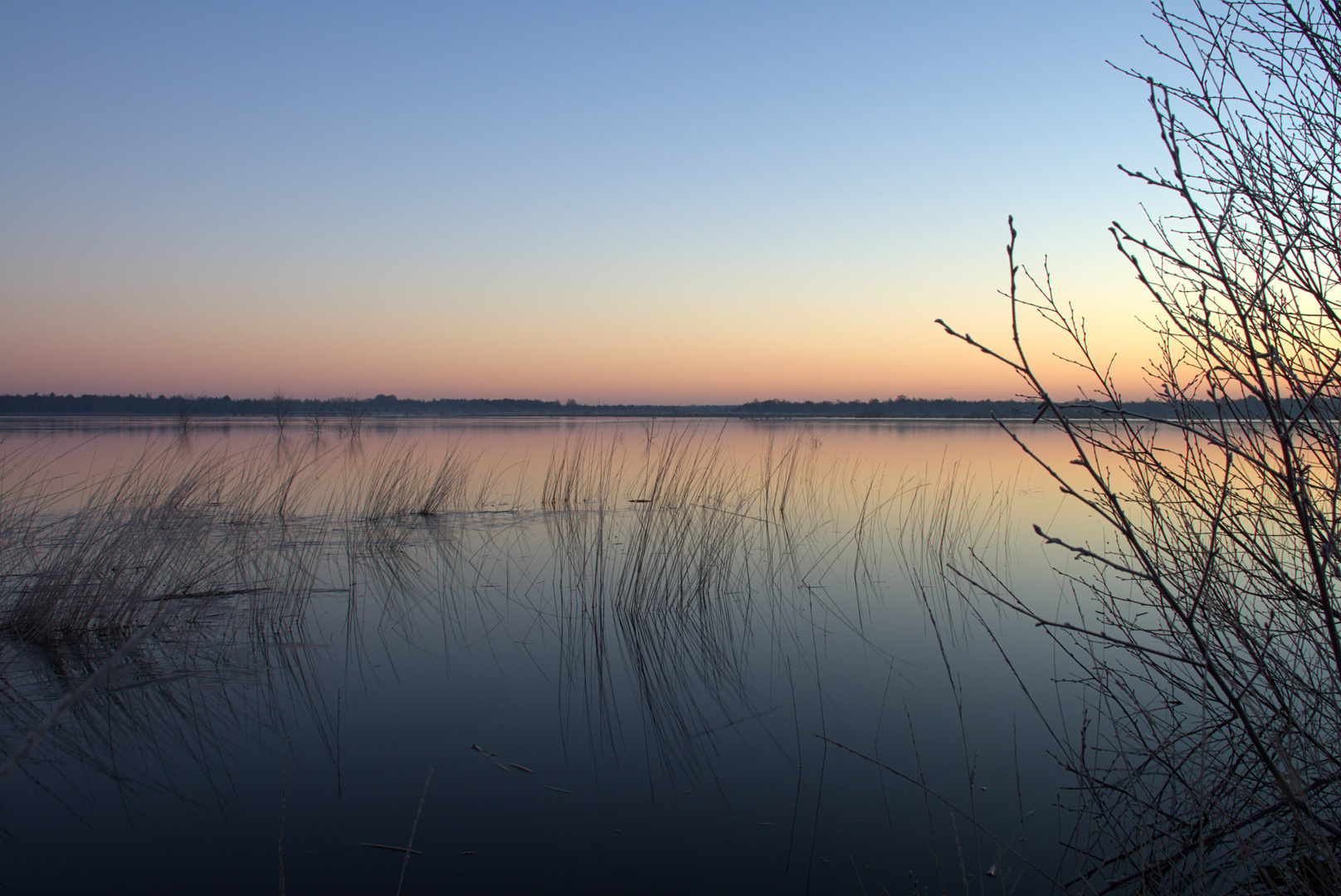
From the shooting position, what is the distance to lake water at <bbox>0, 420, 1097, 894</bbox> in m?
2.37

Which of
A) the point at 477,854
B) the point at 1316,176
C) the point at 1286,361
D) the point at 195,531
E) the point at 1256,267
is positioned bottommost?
the point at 477,854

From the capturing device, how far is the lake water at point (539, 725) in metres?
2.37

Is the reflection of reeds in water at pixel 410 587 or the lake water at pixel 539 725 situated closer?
the lake water at pixel 539 725

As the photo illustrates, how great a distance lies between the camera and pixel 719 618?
4.95 meters

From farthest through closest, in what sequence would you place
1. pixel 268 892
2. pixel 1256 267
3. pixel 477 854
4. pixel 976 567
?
pixel 976 567 → pixel 477 854 → pixel 268 892 → pixel 1256 267

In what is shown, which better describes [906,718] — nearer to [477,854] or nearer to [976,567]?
[477,854]

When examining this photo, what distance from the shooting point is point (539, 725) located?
3.34 metres

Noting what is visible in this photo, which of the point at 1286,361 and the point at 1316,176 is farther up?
the point at 1316,176

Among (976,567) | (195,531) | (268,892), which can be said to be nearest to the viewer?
(268,892)

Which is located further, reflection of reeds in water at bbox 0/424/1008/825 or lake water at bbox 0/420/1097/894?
reflection of reeds in water at bbox 0/424/1008/825

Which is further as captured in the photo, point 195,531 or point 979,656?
point 195,531

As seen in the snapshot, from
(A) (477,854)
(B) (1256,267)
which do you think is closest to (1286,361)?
(B) (1256,267)

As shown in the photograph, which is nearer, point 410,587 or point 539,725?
point 539,725

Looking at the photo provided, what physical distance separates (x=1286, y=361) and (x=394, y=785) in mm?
3053
